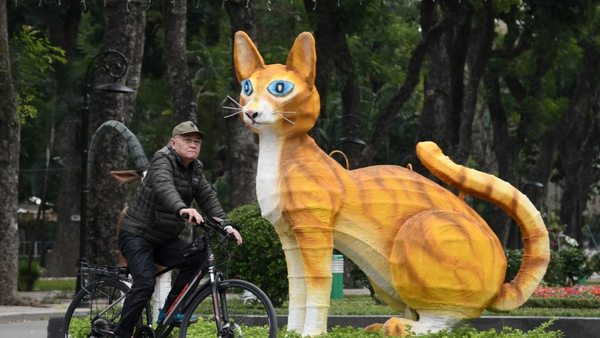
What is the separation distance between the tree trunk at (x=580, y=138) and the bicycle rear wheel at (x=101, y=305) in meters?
27.3

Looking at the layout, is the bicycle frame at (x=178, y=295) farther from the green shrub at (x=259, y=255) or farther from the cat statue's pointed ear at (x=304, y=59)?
the green shrub at (x=259, y=255)

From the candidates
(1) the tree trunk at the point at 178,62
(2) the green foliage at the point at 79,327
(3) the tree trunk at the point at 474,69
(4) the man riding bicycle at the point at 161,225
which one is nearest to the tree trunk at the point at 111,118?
(1) the tree trunk at the point at 178,62

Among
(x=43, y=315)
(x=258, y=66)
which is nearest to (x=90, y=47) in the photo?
(x=43, y=315)

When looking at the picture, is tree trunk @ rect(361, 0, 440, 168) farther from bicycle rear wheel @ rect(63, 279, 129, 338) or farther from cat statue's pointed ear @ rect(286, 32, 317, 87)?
bicycle rear wheel @ rect(63, 279, 129, 338)

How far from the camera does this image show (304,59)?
443 inches

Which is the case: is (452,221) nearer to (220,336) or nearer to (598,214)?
(220,336)

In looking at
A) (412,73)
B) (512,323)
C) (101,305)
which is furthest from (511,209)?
(412,73)

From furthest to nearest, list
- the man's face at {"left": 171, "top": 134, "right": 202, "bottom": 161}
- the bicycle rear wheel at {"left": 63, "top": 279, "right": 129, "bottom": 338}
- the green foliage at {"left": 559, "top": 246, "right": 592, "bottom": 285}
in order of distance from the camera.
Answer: the green foliage at {"left": 559, "top": 246, "right": 592, "bottom": 285} → the bicycle rear wheel at {"left": 63, "top": 279, "right": 129, "bottom": 338} → the man's face at {"left": 171, "top": 134, "right": 202, "bottom": 161}

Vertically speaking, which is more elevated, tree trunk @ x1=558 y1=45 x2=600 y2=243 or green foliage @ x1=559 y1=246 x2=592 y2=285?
tree trunk @ x1=558 y1=45 x2=600 y2=243

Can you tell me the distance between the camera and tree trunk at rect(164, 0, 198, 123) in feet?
77.0

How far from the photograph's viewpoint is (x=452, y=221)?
36.1 feet

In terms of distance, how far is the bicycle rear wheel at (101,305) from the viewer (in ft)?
35.5

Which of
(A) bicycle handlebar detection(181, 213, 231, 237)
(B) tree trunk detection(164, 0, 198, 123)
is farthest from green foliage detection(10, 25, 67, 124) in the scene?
(A) bicycle handlebar detection(181, 213, 231, 237)

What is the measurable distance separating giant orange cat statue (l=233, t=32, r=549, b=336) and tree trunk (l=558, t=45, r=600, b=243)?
26.2m
